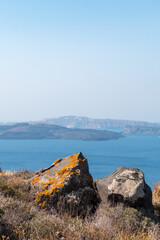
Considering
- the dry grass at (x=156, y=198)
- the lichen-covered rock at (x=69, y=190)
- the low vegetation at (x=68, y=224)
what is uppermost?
the lichen-covered rock at (x=69, y=190)

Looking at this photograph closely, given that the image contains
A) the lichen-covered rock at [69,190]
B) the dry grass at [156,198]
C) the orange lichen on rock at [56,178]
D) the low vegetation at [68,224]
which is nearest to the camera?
the low vegetation at [68,224]

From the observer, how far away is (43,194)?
297 inches

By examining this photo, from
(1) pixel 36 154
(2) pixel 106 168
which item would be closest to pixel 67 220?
(2) pixel 106 168

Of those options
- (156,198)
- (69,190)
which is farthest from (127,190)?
(156,198)

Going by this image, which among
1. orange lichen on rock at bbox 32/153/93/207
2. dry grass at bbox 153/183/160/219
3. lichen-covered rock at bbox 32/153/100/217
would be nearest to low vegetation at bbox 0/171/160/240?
lichen-covered rock at bbox 32/153/100/217

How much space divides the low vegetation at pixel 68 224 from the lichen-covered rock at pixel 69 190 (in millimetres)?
269

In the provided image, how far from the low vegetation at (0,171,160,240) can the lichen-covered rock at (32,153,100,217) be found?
269mm

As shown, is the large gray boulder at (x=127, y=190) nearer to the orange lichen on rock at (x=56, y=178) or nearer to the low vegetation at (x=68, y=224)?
the low vegetation at (x=68, y=224)

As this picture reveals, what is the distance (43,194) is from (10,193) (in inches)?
44.7

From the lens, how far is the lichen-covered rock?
7246mm

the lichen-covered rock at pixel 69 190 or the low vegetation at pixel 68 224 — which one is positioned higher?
the lichen-covered rock at pixel 69 190

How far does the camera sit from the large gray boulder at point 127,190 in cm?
729

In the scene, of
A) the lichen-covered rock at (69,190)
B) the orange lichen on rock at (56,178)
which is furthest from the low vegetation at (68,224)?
the orange lichen on rock at (56,178)

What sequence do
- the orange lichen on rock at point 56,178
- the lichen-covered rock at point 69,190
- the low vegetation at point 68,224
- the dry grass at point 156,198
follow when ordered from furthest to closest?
the dry grass at point 156,198
the orange lichen on rock at point 56,178
the lichen-covered rock at point 69,190
the low vegetation at point 68,224
